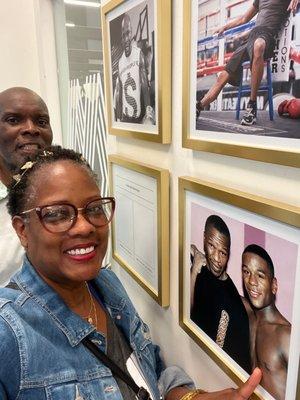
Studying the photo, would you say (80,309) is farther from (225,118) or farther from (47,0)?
(47,0)

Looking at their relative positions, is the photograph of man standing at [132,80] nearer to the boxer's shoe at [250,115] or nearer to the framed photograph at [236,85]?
the framed photograph at [236,85]

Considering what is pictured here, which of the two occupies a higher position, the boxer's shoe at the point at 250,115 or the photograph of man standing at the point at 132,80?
the photograph of man standing at the point at 132,80

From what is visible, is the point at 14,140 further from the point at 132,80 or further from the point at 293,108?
the point at 293,108

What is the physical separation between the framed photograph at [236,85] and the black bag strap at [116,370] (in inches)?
19.1

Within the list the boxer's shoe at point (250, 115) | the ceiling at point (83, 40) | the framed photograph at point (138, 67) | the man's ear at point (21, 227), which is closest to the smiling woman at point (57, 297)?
the man's ear at point (21, 227)

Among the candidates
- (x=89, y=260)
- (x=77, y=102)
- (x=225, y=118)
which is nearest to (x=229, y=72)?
(x=225, y=118)

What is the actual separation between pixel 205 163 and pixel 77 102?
113 cm

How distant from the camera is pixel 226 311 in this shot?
28.3 inches

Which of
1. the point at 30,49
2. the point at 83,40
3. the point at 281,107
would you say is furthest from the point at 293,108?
the point at 30,49

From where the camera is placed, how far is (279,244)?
56 cm

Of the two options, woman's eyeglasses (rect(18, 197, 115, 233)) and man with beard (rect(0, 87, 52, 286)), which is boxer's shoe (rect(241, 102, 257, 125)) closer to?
woman's eyeglasses (rect(18, 197, 115, 233))

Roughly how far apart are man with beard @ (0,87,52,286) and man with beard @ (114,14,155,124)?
35 centimetres

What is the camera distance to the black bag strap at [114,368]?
725mm

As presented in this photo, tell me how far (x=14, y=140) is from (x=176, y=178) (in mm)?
647
